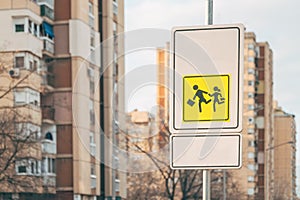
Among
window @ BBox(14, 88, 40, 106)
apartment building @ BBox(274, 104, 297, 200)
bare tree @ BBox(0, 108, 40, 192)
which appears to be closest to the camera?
bare tree @ BBox(0, 108, 40, 192)

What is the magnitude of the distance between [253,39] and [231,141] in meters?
74.4

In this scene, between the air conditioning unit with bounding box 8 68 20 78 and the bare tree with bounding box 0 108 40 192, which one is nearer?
Result: the bare tree with bounding box 0 108 40 192

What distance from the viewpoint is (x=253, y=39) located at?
253 ft

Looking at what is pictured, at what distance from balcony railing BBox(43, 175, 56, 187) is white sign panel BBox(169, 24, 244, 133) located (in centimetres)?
3040

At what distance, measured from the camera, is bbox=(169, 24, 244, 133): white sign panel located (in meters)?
3.84

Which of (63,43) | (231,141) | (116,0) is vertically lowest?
(231,141)

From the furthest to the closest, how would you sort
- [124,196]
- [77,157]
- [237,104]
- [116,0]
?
[116,0] → [124,196] → [77,157] → [237,104]

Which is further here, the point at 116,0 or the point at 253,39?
the point at 253,39

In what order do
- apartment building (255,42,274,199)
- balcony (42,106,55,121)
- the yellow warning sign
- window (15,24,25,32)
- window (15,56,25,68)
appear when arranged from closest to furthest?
the yellow warning sign < window (15,56,25,68) < window (15,24,25,32) < balcony (42,106,55,121) < apartment building (255,42,274,199)

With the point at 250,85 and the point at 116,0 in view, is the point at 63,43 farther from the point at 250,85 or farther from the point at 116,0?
the point at 250,85

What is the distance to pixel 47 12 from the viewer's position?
116ft

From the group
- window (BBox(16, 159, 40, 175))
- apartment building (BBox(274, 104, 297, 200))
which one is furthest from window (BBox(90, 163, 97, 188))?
apartment building (BBox(274, 104, 297, 200))

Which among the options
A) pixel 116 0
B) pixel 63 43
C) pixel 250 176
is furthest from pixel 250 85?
pixel 63 43

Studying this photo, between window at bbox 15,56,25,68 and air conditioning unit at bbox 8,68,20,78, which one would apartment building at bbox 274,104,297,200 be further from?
air conditioning unit at bbox 8,68,20,78
